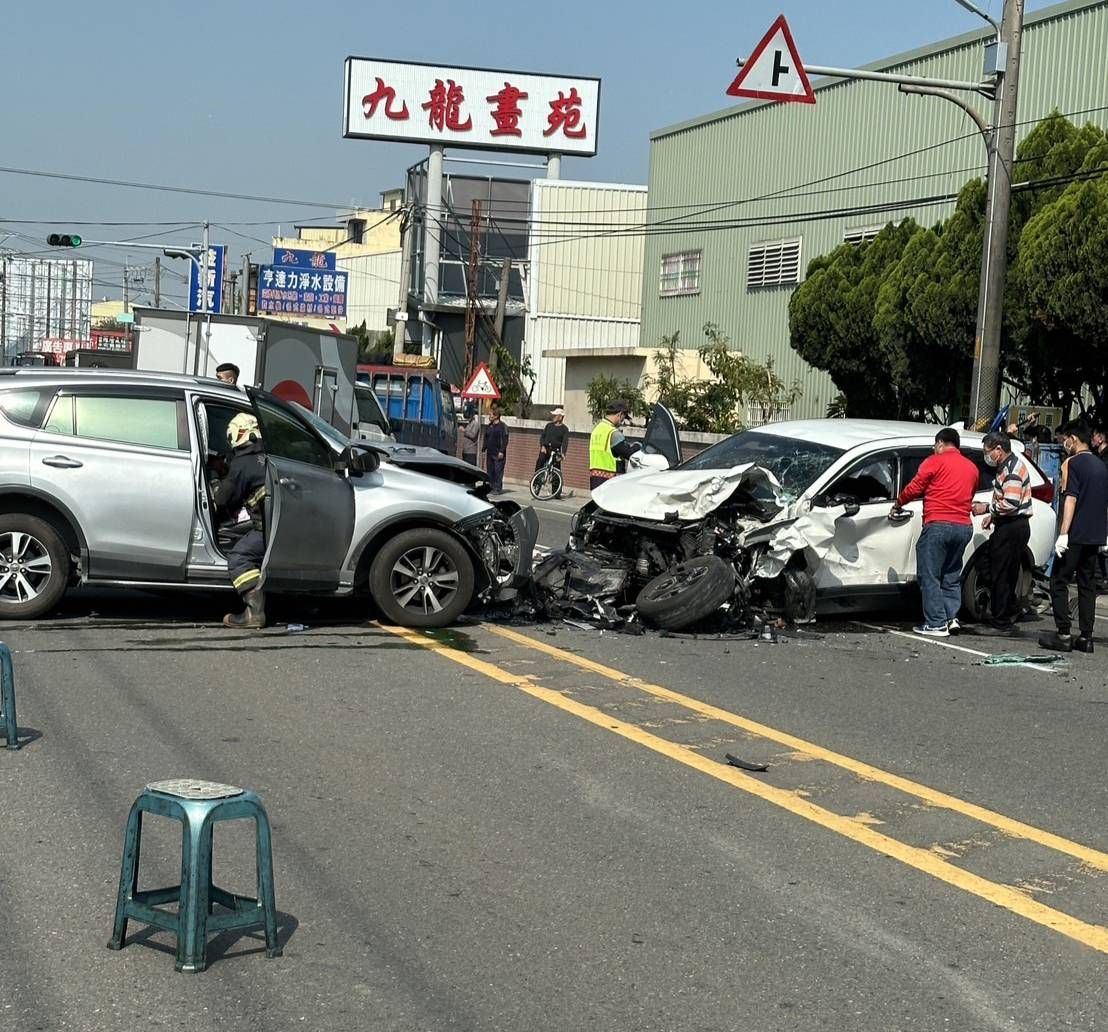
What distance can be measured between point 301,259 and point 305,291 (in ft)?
7.76

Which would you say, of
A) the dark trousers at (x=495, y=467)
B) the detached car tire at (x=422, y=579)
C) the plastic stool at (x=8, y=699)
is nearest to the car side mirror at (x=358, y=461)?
the detached car tire at (x=422, y=579)

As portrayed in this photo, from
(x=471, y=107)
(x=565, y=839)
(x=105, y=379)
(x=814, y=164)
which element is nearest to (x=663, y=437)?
(x=105, y=379)

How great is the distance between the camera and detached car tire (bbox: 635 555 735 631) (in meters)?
11.9

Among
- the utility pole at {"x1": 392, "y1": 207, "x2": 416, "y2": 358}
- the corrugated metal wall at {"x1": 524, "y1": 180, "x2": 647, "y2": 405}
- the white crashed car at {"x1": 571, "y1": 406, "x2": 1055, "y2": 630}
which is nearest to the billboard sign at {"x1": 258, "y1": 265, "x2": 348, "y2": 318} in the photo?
the utility pole at {"x1": 392, "y1": 207, "x2": 416, "y2": 358}

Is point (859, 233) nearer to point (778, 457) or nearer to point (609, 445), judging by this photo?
point (609, 445)

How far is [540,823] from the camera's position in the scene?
21.5ft

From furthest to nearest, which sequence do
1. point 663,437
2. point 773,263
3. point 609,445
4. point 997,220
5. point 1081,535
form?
point 773,263 → point 997,220 → point 609,445 → point 663,437 → point 1081,535

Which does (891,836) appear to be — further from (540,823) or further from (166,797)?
(166,797)

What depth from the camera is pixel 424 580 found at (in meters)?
11.8

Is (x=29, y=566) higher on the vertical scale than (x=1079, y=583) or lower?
lower

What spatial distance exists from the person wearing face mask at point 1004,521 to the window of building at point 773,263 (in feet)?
84.2

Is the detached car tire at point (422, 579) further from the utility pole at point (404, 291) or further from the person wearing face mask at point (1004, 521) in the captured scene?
the utility pole at point (404, 291)

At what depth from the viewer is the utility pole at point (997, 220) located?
18.6 m

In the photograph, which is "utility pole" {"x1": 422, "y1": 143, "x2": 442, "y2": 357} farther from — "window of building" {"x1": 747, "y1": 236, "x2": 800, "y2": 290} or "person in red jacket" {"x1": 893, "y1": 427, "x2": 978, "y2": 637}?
"person in red jacket" {"x1": 893, "y1": 427, "x2": 978, "y2": 637}
